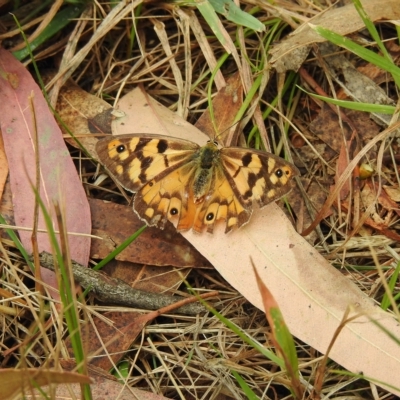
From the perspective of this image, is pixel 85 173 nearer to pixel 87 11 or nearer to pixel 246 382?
pixel 87 11

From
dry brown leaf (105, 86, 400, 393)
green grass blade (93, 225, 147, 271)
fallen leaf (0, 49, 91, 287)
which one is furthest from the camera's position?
fallen leaf (0, 49, 91, 287)

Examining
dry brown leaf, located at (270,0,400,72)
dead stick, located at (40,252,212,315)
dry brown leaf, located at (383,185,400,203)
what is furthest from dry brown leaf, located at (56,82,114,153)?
dry brown leaf, located at (383,185,400,203)

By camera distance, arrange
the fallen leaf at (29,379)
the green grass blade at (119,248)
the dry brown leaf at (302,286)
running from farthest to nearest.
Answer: the green grass blade at (119,248)
the dry brown leaf at (302,286)
the fallen leaf at (29,379)

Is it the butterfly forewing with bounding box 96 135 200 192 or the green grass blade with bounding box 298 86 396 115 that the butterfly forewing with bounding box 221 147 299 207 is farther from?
the green grass blade with bounding box 298 86 396 115

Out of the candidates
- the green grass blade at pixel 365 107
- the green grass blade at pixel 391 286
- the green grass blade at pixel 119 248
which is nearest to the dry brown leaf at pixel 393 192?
the green grass blade at pixel 365 107

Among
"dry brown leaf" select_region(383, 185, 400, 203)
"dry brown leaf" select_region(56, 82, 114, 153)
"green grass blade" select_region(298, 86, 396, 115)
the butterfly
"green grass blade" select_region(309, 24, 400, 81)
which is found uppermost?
"green grass blade" select_region(309, 24, 400, 81)

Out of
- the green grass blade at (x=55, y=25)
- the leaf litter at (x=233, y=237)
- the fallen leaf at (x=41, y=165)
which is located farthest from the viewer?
the green grass blade at (x=55, y=25)

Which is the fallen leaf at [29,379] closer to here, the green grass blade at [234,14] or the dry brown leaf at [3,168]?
the dry brown leaf at [3,168]

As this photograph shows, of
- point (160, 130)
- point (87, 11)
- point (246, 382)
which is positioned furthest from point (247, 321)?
point (87, 11)
